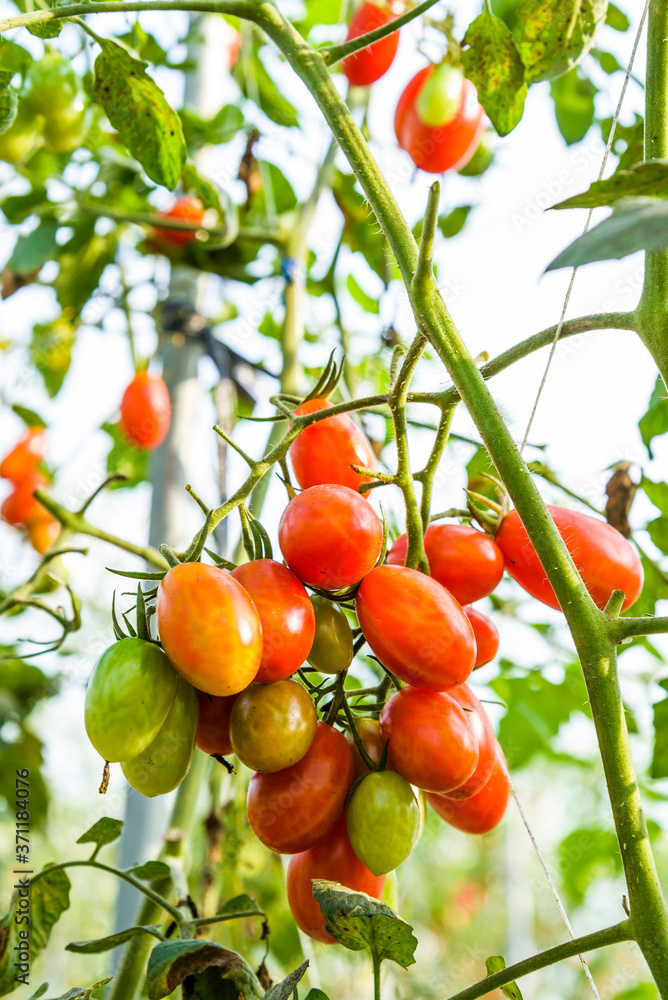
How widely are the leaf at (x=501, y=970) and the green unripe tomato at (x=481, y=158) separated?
3.85 feet

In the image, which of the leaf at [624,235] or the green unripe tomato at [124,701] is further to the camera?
the green unripe tomato at [124,701]

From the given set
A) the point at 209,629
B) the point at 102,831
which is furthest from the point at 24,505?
the point at 209,629

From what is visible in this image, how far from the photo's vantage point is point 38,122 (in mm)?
1170

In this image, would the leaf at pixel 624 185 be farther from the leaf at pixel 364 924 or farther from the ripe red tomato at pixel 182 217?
the ripe red tomato at pixel 182 217

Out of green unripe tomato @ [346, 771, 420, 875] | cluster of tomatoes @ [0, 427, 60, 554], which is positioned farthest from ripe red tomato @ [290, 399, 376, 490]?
cluster of tomatoes @ [0, 427, 60, 554]

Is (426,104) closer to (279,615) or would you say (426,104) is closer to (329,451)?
(329,451)

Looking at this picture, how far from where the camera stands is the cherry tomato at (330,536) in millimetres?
515

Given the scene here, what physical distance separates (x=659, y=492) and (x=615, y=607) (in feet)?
1.36

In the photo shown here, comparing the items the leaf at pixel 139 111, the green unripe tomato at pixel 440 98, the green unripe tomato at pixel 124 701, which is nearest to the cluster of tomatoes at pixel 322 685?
the green unripe tomato at pixel 124 701

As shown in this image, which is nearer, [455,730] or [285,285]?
[455,730]

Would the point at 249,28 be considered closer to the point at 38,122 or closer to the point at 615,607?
the point at 38,122

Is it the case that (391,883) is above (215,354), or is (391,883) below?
below

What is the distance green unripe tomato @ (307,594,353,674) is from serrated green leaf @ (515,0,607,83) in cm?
47

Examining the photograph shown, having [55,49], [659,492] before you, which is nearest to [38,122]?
[55,49]
